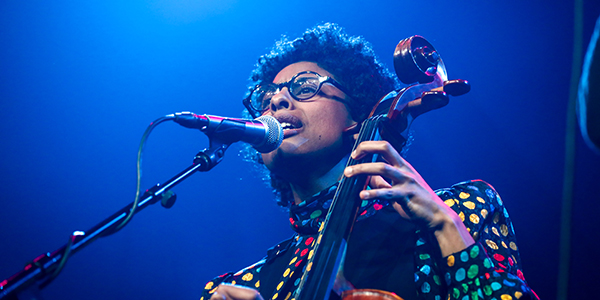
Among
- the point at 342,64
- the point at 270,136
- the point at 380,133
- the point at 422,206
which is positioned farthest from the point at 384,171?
the point at 342,64

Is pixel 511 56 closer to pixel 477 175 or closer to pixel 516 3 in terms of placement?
pixel 516 3

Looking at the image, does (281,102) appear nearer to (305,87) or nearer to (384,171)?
(305,87)

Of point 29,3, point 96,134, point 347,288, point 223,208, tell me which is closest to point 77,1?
point 29,3

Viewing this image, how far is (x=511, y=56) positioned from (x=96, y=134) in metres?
3.09

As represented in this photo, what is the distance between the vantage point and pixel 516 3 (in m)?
2.08

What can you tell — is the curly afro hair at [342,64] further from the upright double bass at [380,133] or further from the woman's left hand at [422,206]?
the woman's left hand at [422,206]

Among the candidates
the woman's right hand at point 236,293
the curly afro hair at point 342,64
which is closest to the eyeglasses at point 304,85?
the curly afro hair at point 342,64

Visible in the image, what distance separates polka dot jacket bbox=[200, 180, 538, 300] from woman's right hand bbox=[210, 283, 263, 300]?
0.58 feet

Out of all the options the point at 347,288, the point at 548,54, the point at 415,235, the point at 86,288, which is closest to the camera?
the point at 347,288

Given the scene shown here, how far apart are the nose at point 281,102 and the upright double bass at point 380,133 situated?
0.45 m

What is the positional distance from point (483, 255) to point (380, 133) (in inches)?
20.5

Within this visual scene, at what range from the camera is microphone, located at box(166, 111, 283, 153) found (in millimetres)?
1073

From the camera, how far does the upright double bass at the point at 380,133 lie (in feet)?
3.40

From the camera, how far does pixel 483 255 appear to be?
1.01 m
